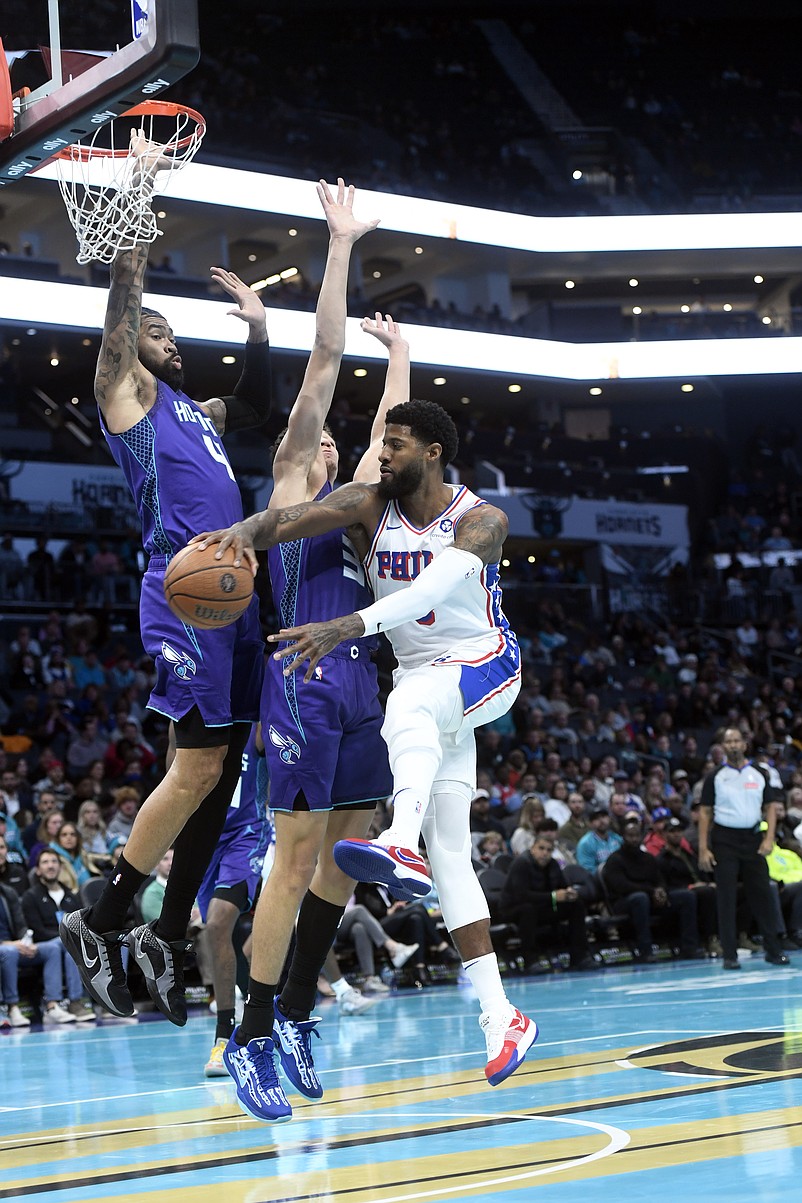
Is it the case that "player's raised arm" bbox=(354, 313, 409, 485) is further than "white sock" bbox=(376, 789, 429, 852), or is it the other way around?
"player's raised arm" bbox=(354, 313, 409, 485)

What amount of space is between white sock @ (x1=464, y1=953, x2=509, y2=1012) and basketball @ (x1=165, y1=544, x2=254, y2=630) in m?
1.53

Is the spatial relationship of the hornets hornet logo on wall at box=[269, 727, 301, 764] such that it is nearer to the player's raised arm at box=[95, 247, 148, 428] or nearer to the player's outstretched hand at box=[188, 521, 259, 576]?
the player's outstretched hand at box=[188, 521, 259, 576]

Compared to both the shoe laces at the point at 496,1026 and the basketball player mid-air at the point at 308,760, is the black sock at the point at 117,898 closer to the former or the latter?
the basketball player mid-air at the point at 308,760

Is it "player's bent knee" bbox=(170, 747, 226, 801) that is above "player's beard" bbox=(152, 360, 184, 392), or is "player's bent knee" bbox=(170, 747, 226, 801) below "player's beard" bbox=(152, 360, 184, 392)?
below

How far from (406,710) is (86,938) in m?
1.53

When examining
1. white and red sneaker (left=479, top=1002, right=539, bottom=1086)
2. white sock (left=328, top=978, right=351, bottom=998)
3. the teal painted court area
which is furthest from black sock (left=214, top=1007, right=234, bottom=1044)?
white sock (left=328, top=978, right=351, bottom=998)

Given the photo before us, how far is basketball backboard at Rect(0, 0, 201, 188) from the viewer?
493 centimetres

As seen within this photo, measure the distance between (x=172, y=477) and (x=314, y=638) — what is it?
107cm

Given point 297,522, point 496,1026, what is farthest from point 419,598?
point 496,1026

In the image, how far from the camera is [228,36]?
2978 centimetres

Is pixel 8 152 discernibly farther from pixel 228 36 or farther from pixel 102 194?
pixel 228 36

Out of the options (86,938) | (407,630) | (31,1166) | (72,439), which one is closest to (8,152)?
(407,630)

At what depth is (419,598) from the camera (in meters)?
4.91

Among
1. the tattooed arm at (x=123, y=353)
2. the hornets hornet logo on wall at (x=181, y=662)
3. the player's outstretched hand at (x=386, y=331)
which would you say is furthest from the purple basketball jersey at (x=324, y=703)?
the player's outstretched hand at (x=386, y=331)
